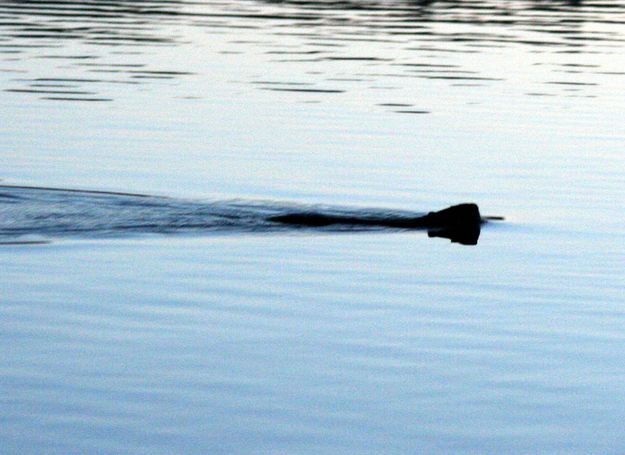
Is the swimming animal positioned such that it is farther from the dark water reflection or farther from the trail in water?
the dark water reflection

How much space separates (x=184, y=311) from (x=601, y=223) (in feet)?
22.6

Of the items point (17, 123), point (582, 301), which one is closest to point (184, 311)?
point (582, 301)

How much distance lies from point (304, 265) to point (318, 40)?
29.3 metres

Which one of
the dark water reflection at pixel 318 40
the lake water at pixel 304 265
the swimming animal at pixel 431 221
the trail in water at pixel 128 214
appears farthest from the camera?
the dark water reflection at pixel 318 40

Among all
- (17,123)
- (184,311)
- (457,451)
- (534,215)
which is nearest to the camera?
(457,451)

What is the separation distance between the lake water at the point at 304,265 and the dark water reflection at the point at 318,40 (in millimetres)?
335

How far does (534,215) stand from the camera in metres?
20.2

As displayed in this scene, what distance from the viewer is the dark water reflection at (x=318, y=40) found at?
3538 centimetres

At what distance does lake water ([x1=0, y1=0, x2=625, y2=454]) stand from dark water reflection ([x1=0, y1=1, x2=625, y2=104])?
34 cm

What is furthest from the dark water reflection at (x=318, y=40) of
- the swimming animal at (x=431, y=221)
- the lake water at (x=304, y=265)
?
the swimming animal at (x=431, y=221)

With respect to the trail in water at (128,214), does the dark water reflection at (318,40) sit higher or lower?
lower

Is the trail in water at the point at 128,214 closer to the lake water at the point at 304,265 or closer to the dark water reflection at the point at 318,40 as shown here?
the lake water at the point at 304,265

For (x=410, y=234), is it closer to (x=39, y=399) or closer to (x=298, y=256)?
(x=298, y=256)

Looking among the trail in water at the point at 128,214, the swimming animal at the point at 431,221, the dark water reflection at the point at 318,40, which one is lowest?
the dark water reflection at the point at 318,40
